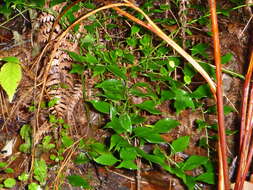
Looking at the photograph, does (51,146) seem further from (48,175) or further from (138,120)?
(138,120)

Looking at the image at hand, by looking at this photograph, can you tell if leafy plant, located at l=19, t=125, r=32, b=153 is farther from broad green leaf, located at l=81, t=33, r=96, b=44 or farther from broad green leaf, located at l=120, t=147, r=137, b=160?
broad green leaf, located at l=120, t=147, r=137, b=160

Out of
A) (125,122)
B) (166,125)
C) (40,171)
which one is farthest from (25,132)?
(166,125)

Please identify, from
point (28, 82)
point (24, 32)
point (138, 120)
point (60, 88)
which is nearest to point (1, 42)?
point (24, 32)

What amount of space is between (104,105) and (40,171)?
504 millimetres

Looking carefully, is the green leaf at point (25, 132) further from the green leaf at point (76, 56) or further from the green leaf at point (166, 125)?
the green leaf at point (166, 125)

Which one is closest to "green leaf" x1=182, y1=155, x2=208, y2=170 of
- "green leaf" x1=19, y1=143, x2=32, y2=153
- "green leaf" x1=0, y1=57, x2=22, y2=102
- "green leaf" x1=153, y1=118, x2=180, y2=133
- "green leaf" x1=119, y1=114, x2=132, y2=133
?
"green leaf" x1=153, y1=118, x2=180, y2=133

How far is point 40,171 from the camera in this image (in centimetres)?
136

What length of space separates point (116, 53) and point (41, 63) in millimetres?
482

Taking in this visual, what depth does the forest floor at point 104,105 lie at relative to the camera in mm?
1262

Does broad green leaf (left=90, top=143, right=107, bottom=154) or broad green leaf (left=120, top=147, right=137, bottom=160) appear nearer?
broad green leaf (left=120, top=147, right=137, bottom=160)

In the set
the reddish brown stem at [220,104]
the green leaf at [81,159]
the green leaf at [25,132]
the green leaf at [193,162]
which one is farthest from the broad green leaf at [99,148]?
the reddish brown stem at [220,104]

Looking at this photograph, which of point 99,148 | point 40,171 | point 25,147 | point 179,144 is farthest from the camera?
point 25,147

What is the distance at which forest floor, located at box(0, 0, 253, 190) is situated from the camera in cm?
126

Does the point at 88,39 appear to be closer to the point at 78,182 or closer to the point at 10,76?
the point at 10,76
